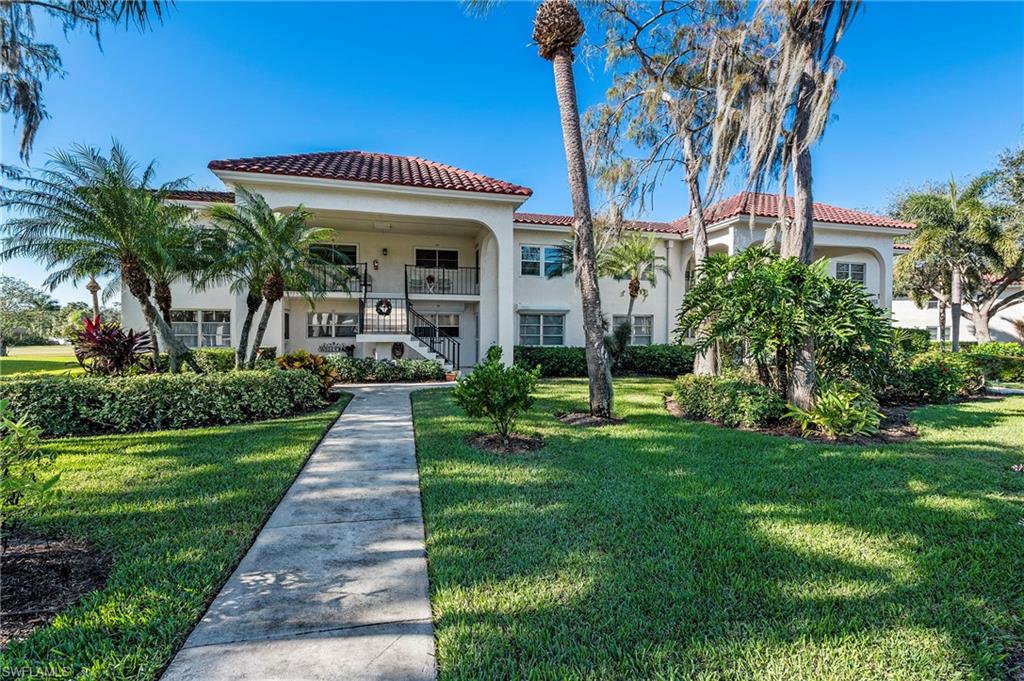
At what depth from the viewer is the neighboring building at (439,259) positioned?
13195mm

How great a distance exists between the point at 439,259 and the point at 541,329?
5402mm

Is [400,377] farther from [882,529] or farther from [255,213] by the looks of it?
[882,529]

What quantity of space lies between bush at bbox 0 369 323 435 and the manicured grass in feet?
1.63

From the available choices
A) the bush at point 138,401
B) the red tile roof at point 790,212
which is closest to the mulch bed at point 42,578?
the bush at point 138,401

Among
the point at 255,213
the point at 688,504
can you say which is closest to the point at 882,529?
the point at 688,504

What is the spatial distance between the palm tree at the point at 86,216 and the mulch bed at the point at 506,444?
787cm

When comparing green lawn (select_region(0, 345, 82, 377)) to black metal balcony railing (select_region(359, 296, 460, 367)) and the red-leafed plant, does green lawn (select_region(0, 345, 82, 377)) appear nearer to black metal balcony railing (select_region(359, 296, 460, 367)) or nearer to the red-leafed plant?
the red-leafed plant

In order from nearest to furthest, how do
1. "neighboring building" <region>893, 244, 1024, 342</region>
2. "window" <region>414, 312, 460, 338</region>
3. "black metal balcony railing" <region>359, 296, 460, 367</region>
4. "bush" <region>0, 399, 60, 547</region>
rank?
1. "bush" <region>0, 399, 60, 547</region>
2. "black metal balcony railing" <region>359, 296, 460, 367</region>
3. "window" <region>414, 312, 460, 338</region>
4. "neighboring building" <region>893, 244, 1024, 342</region>

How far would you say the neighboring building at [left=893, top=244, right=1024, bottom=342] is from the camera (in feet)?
95.9

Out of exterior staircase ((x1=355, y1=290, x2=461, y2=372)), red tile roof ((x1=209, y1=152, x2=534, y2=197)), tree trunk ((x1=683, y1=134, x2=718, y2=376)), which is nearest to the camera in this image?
tree trunk ((x1=683, y1=134, x2=718, y2=376))

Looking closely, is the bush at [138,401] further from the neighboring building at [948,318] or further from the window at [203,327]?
the neighboring building at [948,318]

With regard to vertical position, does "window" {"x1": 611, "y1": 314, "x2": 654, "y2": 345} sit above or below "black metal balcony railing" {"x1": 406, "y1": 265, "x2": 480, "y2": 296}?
below

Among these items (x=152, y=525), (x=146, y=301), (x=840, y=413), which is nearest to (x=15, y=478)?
(x=152, y=525)

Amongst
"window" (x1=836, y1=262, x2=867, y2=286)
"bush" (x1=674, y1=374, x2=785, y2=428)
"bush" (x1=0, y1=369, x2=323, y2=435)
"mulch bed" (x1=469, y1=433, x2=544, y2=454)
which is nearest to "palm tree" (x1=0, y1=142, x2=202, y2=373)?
"bush" (x1=0, y1=369, x2=323, y2=435)
